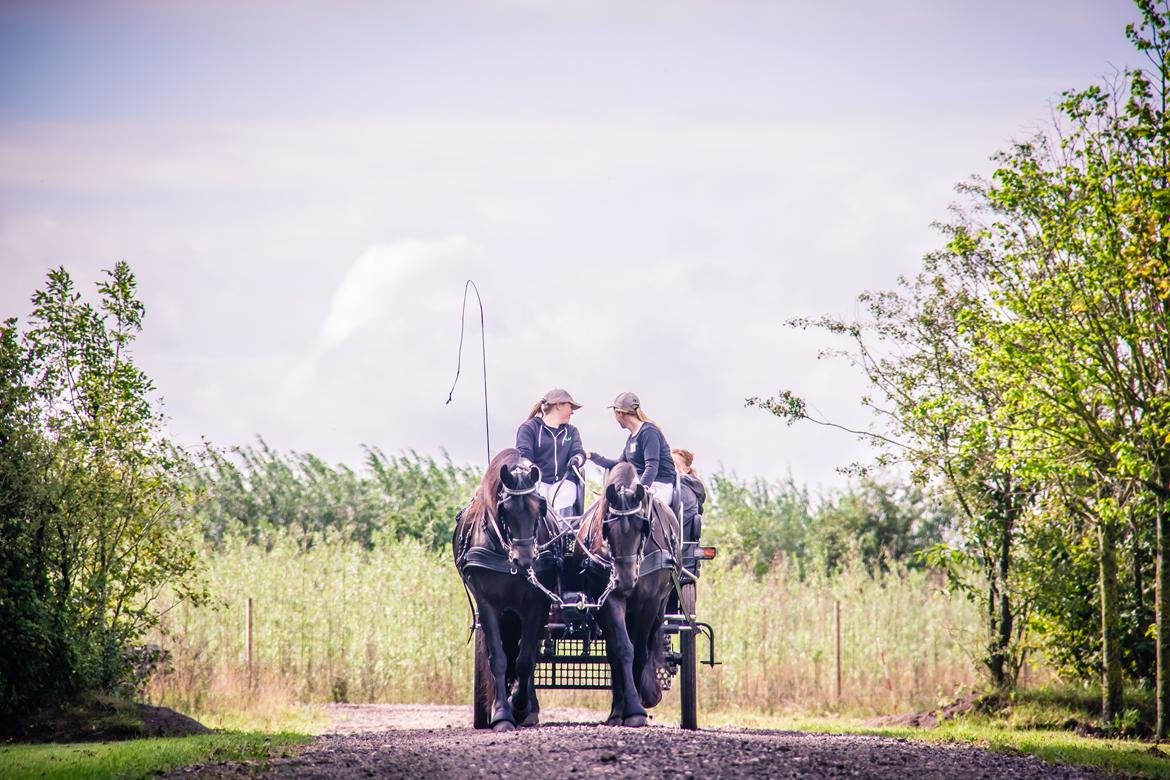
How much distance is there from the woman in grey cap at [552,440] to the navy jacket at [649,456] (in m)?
0.39

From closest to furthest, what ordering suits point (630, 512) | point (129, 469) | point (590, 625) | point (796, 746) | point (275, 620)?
point (796, 746)
point (630, 512)
point (590, 625)
point (129, 469)
point (275, 620)

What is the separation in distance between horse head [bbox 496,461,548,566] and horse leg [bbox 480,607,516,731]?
0.61 metres

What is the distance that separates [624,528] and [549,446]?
1558 mm

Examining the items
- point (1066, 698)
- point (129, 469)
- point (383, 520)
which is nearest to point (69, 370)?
point (129, 469)

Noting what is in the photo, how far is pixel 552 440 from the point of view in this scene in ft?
40.2

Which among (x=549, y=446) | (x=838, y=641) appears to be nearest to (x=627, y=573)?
(x=549, y=446)

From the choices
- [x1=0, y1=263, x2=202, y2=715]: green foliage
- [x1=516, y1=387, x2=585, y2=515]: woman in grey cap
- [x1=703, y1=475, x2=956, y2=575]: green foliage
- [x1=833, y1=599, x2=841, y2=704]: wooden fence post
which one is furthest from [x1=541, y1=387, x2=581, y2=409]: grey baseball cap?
[x1=703, y1=475, x2=956, y2=575]: green foliage

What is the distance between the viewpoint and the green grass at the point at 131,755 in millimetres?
9242

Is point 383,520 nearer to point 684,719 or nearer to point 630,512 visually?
point 684,719

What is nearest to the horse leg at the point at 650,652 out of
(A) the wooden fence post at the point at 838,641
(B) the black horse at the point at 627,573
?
(B) the black horse at the point at 627,573

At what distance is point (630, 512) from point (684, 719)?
127 inches

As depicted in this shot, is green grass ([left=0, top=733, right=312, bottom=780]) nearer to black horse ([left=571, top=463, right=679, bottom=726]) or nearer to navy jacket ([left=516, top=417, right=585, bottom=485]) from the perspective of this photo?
black horse ([left=571, top=463, right=679, bottom=726])

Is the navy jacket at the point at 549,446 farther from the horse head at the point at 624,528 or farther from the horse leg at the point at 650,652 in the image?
the horse leg at the point at 650,652

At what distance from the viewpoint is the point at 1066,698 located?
16.3m
